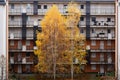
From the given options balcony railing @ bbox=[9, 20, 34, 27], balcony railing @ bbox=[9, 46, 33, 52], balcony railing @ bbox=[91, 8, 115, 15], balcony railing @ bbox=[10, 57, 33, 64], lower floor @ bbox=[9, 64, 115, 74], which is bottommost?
lower floor @ bbox=[9, 64, 115, 74]

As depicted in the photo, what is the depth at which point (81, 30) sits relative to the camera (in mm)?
50156

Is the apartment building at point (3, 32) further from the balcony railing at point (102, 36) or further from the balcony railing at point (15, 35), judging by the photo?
the balcony railing at point (102, 36)

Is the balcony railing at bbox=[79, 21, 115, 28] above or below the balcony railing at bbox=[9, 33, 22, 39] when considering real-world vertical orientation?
above

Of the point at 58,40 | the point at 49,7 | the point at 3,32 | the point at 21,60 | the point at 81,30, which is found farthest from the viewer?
the point at 49,7

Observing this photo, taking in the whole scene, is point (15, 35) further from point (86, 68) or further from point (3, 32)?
point (86, 68)

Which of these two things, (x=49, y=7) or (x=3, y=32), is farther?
(x=49, y=7)

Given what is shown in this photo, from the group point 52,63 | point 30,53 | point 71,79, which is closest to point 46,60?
point 52,63

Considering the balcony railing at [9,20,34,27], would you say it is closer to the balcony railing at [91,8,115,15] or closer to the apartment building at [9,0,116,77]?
the apartment building at [9,0,116,77]

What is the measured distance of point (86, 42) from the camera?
4972 cm

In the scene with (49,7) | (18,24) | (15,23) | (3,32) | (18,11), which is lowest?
(3,32)

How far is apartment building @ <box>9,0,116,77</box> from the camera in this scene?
49562 mm

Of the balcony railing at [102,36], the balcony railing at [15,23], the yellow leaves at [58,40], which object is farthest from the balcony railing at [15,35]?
the balcony railing at [102,36]

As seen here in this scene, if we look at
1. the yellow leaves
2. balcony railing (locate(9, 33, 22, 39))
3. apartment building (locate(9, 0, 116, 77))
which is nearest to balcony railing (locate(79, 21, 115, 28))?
apartment building (locate(9, 0, 116, 77))

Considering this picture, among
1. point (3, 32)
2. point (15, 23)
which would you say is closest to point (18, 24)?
point (15, 23)
